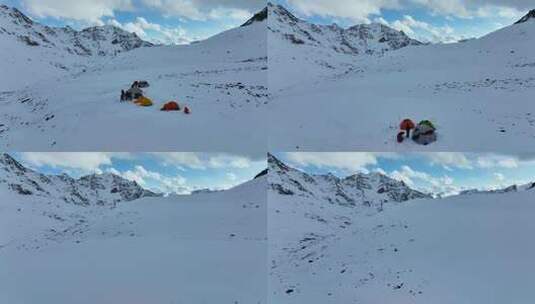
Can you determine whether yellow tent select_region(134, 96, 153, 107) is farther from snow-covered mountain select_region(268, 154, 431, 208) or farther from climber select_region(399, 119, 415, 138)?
climber select_region(399, 119, 415, 138)

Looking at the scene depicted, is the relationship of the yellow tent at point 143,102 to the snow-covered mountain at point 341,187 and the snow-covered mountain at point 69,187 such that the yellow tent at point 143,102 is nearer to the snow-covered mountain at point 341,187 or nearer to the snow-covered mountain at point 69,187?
the snow-covered mountain at point 69,187

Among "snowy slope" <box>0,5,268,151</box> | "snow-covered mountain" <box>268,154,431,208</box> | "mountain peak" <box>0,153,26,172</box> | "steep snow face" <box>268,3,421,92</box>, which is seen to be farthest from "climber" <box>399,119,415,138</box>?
"mountain peak" <box>0,153,26,172</box>

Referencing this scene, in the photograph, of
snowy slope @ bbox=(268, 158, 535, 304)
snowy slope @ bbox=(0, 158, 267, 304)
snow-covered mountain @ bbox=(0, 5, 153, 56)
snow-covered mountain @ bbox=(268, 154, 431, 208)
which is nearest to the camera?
snowy slope @ bbox=(268, 158, 535, 304)

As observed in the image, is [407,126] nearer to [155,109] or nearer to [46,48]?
[155,109]

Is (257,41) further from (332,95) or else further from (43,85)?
(43,85)

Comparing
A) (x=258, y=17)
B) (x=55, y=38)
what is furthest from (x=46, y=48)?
(x=258, y=17)

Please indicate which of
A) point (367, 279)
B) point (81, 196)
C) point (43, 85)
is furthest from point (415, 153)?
point (43, 85)
